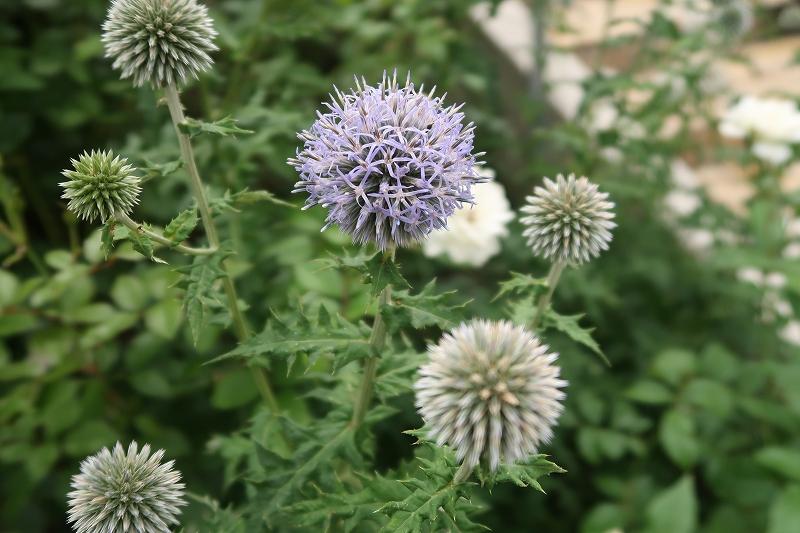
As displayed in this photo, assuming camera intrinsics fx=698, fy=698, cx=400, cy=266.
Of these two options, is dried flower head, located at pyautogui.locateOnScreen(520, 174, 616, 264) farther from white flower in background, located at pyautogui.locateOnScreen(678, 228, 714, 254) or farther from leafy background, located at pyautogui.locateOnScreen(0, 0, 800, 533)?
white flower in background, located at pyautogui.locateOnScreen(678, 228, 714, 254)

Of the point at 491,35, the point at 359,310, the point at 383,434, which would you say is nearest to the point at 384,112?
the point at 359,310

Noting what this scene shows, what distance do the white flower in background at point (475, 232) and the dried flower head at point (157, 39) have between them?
1087 mm

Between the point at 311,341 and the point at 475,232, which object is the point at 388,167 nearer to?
the point at 311,341

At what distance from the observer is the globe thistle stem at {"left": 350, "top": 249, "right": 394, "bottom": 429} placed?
1407mm

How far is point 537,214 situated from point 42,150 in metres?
2.57

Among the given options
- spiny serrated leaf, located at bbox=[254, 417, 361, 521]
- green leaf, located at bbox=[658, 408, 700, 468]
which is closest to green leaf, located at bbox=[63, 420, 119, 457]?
spiny serrated leaf, located at bbox=[254, 417, 361, 521]

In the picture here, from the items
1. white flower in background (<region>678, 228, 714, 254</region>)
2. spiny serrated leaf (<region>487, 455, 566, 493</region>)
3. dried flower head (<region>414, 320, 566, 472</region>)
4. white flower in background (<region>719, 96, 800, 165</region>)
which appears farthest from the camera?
white flower in background (<region>678, 228, 714, 254</region>)

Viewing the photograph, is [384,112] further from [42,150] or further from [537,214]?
[42,150]

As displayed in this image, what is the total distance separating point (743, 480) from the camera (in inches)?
108

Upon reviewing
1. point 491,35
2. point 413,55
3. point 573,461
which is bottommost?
point 573,461

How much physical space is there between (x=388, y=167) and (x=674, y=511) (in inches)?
74.5

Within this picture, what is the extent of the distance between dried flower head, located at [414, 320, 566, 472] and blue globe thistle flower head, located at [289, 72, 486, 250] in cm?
26

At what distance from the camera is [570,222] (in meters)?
1.55

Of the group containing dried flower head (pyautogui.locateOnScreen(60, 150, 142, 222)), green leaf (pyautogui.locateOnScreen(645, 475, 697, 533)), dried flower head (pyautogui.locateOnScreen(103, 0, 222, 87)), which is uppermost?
dried flower head (pyautogui.locateOnScreen(103, 0, 222, 87))
